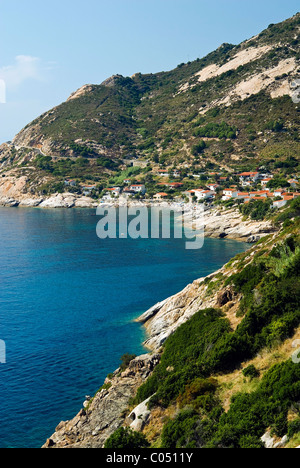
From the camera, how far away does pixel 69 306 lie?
44.1 meters

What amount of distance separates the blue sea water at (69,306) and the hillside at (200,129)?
2482 inches

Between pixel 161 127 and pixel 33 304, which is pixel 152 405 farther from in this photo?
pixel 161 127

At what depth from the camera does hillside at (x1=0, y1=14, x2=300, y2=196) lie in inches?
5202

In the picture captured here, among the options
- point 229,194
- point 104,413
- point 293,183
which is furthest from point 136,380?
point 293,183

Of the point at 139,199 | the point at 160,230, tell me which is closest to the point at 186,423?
the point at 160,230

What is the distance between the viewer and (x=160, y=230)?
289ft

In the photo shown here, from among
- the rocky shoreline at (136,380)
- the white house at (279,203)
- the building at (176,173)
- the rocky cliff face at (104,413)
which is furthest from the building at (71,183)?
the rocky cliff face at (104,413)

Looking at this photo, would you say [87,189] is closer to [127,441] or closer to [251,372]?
[251,372]

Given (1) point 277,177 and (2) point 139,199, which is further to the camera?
(2) point 139,199

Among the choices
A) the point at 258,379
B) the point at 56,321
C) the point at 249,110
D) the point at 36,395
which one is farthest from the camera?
the point at 249,110

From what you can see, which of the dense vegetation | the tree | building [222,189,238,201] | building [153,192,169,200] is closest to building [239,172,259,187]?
the dense vegetation

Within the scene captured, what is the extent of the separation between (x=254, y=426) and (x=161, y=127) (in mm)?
173184

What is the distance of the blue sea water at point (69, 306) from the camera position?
2656cm

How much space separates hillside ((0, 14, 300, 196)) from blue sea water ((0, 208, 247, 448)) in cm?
6303
